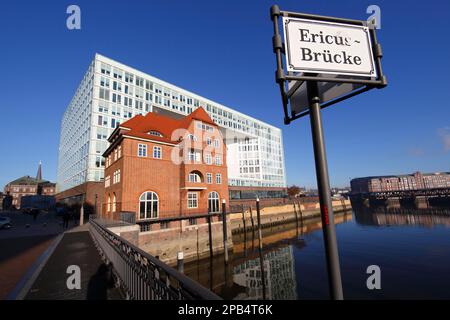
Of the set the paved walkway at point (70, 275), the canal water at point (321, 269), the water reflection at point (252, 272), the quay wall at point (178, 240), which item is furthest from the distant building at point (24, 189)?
the paved walkway at point (70, 275)

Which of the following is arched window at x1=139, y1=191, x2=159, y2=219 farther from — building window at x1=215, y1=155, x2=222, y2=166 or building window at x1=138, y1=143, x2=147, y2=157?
building window at x1=215, y1=155, x2=222, y2=166

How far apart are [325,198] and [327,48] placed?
4.63 feet

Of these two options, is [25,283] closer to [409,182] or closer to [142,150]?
[142,150]

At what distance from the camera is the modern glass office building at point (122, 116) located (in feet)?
133

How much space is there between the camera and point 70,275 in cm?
736

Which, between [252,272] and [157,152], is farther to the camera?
[157,152]

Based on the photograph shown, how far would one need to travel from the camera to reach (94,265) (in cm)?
846

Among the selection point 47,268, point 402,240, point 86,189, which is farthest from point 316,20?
point 86,189

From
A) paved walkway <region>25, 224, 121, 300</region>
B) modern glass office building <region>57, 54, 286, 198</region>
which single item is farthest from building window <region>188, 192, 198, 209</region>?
modern glass office building <region>57, 54, 286, 198</region>

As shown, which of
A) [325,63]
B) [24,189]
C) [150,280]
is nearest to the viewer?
[325,63]

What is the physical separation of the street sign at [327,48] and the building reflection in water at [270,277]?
15503mm
